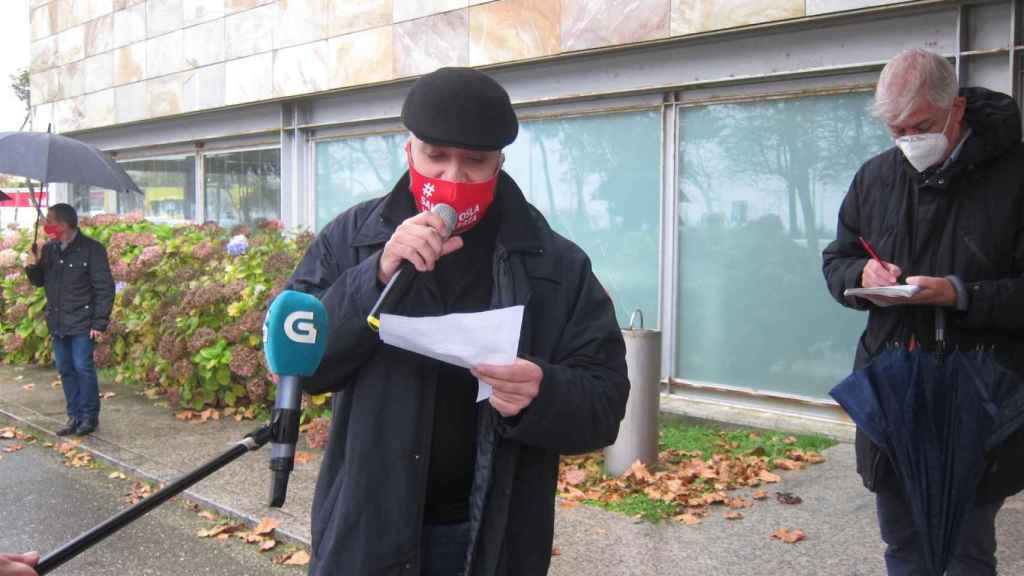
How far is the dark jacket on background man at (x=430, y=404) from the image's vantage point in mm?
2105

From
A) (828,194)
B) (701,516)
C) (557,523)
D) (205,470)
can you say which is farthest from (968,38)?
(205,470)

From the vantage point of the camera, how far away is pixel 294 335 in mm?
1753

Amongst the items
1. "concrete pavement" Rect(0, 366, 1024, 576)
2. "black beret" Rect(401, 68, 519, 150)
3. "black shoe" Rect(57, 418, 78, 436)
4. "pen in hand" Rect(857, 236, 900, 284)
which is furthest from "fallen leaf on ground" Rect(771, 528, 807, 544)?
"black shoe" Rect(57, 418, 78, 436)

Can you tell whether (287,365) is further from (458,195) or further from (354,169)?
(354,169)

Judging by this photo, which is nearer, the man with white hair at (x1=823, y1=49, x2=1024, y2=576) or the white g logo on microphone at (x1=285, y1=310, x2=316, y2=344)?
the white g logo on microphone at (x1=285, y1=310, x2=316, y2=344)

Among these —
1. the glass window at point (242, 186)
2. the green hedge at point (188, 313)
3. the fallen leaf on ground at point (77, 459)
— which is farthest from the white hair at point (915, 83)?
the glass window at point (242, 186)

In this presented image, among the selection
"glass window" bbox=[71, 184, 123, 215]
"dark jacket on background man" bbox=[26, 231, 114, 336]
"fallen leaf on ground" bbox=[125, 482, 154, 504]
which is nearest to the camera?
"fallen leaf on ground" bbox=[125, 482, 154, 504]

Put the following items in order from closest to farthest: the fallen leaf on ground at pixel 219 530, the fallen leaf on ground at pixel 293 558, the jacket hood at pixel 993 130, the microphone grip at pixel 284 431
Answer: the microphone grip at pixel 284 431, the jacket hood at pixel 993 130, the fallen leaf on ground at pixel 293 558, the fallen leaf on ground at pixel 219 530

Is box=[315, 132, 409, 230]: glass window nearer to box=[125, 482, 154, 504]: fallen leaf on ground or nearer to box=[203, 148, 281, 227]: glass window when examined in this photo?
box=[203, 148, 281, 227]: glass window

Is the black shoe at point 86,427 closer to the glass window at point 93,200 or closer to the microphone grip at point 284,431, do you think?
the microphone grip at point 284,431

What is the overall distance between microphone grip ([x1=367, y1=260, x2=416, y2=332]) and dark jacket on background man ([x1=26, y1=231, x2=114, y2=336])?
6.92 metres

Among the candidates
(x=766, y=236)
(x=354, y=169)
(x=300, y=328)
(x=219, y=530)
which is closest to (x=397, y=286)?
(x=300, y=328)

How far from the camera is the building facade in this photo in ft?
24.3

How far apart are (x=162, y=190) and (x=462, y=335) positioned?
16.0 meters
